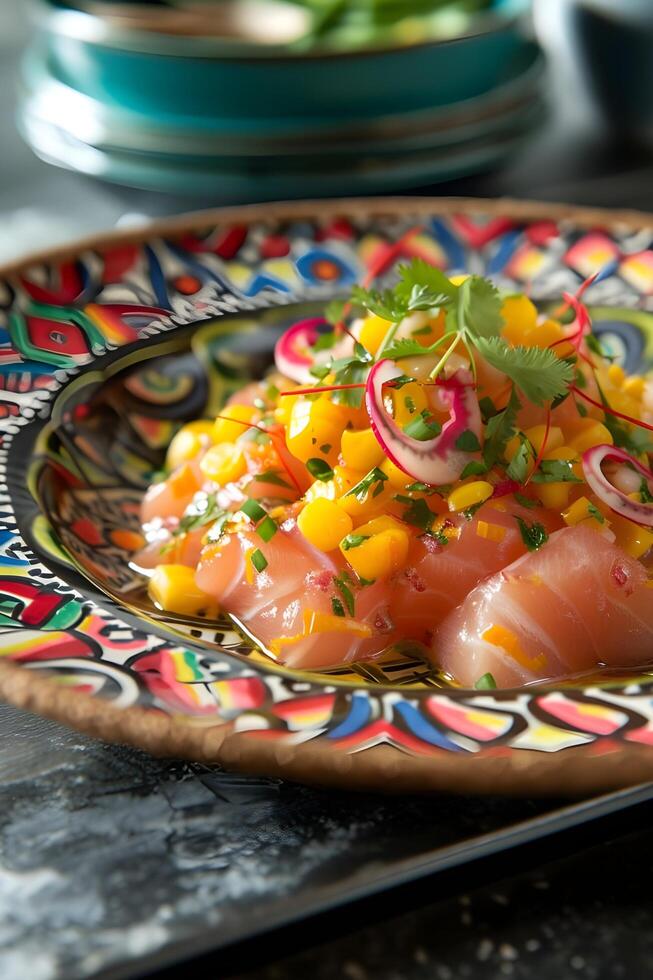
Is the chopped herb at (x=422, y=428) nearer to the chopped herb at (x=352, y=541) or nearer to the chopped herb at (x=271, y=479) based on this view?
the chopped herb at (x=352, y=541)

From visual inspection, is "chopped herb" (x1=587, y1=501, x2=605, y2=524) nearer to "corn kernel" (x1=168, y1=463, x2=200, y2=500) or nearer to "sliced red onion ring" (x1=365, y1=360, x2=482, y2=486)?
"sliced red onion ring" (x1=365, y1=360, x2=482, y2=486)

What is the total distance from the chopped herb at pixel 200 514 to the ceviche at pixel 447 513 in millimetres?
15

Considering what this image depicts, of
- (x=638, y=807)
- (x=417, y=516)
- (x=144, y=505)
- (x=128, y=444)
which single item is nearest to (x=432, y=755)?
(x=638, y=807)

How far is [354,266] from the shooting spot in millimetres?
2885

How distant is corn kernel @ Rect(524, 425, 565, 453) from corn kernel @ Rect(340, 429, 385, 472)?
271 millimetres

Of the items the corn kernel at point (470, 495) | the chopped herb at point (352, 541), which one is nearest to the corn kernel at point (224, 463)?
the chopped herb at point (352, 541)

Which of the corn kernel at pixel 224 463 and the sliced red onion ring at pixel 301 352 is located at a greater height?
the sliced red onion ring at pixel 301 352

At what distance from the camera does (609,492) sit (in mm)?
2018

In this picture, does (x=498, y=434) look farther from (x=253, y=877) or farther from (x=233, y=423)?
(x=253, y=877)

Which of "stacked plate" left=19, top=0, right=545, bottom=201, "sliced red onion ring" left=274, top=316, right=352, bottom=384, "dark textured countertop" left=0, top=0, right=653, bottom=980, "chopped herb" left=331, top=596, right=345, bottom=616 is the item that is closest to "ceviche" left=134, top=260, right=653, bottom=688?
"chopped herb" left=331, top=596, right=345, bottom=616

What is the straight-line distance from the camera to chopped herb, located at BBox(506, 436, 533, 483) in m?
2.03

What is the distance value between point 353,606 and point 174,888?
2.20ft

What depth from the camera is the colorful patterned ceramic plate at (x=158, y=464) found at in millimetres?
1464

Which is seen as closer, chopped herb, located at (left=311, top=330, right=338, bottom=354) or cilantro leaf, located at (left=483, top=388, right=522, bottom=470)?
cilantro leaf, located at (left=483, top=388, right=522, bottom=470)
